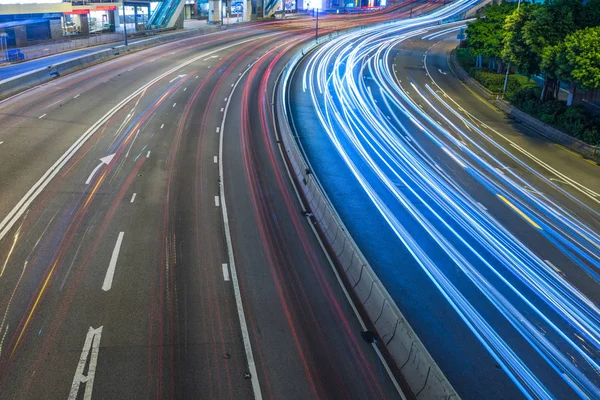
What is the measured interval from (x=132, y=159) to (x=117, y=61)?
31136 millimetres

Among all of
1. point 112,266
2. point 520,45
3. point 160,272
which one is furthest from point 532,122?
point 112,266

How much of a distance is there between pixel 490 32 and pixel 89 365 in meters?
52.3

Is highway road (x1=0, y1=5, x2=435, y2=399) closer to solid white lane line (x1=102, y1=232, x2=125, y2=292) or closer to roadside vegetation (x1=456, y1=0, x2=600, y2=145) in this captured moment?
solid white lane line (x1=102, y1=232, x2=125, y2=292)

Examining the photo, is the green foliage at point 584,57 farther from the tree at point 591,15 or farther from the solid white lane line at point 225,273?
the solid white lane line at point 225,273

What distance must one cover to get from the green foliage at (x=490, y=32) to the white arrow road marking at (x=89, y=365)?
46.9 m

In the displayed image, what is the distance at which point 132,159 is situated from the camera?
28500 millimetres

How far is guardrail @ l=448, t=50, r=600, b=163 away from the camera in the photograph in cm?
3409

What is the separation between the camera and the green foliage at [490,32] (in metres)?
51.0

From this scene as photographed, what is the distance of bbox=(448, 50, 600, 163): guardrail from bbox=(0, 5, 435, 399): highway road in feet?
68.5

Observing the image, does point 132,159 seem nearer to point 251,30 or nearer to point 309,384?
point 309,384

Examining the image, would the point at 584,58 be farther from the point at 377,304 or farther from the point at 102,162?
the point at 102,162

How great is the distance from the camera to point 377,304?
1575 cm

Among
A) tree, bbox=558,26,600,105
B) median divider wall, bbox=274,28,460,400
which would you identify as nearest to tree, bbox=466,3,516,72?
tree, bbox=558,26,600,105

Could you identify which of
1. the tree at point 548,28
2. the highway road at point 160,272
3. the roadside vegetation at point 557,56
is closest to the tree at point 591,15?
the roadside vegetation at point 557,56
